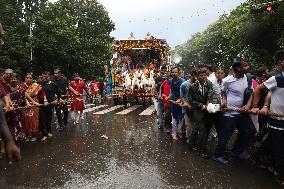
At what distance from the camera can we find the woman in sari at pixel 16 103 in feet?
31.7

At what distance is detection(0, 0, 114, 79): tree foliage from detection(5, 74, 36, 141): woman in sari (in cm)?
2128

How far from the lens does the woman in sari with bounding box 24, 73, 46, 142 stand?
1066 cm

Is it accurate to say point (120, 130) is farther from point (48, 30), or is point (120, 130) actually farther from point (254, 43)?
point (254, 43)

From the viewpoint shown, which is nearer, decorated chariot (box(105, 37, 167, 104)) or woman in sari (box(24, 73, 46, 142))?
woman in sari (box(24, 73, 46, 142))

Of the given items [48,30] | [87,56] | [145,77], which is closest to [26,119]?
[145,77]

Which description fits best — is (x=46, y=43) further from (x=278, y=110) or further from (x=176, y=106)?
(x=278, y=110)

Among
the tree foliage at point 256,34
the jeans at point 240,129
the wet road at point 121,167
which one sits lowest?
the wet road at point 121,167

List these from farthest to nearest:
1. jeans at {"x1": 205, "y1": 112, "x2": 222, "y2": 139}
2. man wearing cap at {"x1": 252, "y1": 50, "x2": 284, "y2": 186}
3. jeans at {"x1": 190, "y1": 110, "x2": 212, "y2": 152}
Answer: jeans at {"x1": 205, "y1": 112, "x2": 222, "y2": 139} < jeans at {"x1": 190, "y1": 110, "x2": 212, "y2": 152} < man wearing cap at {"x1": 252, "y1": 50, "x2": 284, "y2": 186}

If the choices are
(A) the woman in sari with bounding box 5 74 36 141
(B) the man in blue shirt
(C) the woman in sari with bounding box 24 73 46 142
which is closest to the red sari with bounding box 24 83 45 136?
(C) the woman in sari with bounding box 24 73 46 142

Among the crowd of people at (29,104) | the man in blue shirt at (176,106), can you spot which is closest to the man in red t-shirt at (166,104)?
the man in blue shirt at (176,106)

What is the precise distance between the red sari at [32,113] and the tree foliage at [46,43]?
20535mm

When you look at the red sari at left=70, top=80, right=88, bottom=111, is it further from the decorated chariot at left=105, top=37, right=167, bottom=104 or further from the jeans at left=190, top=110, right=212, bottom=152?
the decorated chariot at left=105, top=37, right=167, bottom=104

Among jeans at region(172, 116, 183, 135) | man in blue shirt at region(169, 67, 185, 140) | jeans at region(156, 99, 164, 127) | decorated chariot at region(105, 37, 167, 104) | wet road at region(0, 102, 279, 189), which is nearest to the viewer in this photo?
wet road at region(0, 102, 279, 189)

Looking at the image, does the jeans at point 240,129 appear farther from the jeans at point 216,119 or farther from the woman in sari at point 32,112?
the woman in sari at point 32,112
